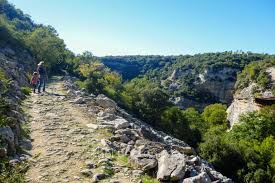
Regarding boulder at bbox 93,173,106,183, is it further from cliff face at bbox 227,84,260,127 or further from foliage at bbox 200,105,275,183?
cliff face at bbox 227,84,260,127

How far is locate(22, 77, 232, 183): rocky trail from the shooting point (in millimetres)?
9547

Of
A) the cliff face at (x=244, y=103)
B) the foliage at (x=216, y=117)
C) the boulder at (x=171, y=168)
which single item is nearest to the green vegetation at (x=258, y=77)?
the cliff face at (x=244, y=103)

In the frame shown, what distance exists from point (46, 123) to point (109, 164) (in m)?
5.51

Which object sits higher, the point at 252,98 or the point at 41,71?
the point at 41,71

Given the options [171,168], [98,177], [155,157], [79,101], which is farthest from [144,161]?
[79,101]

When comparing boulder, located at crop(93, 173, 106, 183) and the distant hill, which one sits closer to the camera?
boulder, located at crop(93, 173, 106, 183)

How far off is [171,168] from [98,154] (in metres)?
2.72

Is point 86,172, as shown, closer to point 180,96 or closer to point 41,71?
point 41,71

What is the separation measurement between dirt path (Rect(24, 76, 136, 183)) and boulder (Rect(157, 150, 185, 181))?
0.85m

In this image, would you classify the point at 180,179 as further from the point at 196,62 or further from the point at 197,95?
the point at 196,62

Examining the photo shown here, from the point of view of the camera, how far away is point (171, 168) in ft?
31.5

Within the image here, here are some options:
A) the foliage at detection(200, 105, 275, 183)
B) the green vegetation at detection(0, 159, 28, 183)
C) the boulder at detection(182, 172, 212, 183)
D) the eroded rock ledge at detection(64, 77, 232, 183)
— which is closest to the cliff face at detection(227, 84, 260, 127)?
the foliage at detection(200, 105, 275, 183)

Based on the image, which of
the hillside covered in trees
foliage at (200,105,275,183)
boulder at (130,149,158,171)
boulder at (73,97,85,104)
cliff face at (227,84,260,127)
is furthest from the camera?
cliff face at (227,84,260,127)

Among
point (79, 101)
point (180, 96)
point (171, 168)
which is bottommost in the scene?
point (180, 96)
